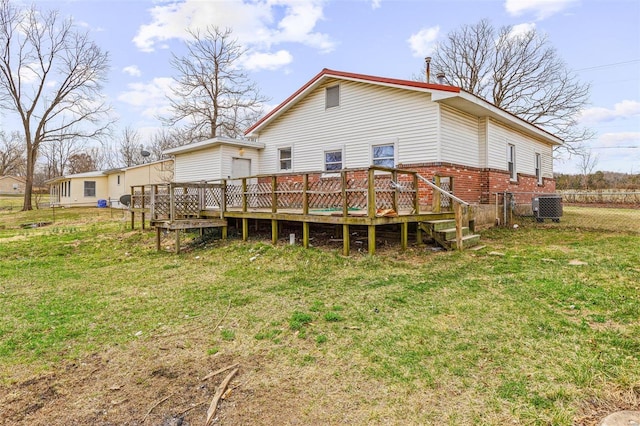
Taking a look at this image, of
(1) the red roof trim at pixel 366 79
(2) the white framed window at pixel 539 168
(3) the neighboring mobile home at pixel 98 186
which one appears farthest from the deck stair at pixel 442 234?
(3) the neighboring mobile home at pixel 98 186

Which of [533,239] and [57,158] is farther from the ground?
[57,158]

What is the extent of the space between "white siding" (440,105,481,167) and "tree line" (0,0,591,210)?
13731 mm

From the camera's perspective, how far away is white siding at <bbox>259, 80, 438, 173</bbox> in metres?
10.2

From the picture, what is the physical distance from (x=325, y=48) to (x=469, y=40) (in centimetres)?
1622

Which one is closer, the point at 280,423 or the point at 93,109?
the point at 280,423

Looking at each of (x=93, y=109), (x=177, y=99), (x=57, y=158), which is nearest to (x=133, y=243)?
(x=177, y=99)

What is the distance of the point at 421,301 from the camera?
14.9 ft

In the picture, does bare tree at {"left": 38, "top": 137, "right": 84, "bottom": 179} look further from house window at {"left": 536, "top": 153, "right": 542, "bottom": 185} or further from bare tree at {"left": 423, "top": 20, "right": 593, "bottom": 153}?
house window at {"left": 536, "top": 153, "right": 542, "bottom": 185}

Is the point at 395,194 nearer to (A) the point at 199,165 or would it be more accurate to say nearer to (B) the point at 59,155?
(A) the point at 199,165

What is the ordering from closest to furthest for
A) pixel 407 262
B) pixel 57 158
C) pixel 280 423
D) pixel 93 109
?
pixel 280 423
pixel 407 262
pixel 93 109
pixel 57 158

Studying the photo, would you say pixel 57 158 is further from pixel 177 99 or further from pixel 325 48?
pixel 325 48

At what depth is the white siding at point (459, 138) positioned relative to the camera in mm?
9969

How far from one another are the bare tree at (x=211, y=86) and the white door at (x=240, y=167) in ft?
34.9

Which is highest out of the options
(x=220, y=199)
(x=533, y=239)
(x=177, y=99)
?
(x=177, y=99)
